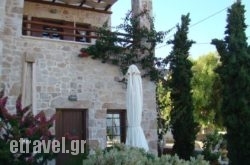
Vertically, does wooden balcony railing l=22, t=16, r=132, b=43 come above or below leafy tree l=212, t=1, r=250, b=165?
above

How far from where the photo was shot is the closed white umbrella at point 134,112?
7.94 meters

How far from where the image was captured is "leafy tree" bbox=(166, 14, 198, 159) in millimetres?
11945

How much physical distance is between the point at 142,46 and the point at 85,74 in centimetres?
224

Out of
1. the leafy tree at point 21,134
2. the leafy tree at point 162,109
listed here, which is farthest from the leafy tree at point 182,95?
the leafy tree at point 21,134

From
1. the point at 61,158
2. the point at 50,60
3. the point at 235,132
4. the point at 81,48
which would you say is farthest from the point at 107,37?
the point at 235,132

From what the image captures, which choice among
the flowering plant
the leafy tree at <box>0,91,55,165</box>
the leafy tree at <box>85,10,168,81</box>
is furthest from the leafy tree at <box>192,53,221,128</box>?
the leafy tree at <box>0,91,55,165</box>

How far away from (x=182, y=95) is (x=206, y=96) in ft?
24.1

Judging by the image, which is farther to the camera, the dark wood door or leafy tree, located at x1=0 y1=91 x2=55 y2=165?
the dark wood door

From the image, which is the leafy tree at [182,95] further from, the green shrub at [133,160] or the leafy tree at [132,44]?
the green shrub at [133,160]

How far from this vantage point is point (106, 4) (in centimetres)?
1402

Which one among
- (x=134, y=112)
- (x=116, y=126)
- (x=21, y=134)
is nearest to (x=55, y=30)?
(x=116, y=126)

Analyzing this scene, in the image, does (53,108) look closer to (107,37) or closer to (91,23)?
(107,37)

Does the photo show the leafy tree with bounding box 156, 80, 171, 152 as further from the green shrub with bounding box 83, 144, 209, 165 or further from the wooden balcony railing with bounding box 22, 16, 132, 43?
the green shrub with bounding box 83, 144, 209, 165

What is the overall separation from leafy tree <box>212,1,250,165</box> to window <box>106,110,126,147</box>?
130 inches
